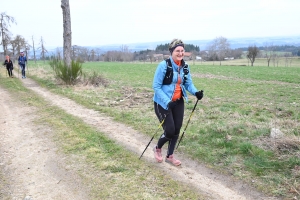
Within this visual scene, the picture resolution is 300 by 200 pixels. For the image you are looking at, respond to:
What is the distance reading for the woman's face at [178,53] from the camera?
4242 millimetres

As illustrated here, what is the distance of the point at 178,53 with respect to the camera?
4254 millimetres

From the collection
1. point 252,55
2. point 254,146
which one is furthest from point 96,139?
point 252,55

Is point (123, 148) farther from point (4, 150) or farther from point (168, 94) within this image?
point (4, 150)

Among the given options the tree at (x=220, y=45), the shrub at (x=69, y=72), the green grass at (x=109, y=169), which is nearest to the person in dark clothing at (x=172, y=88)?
the green grass at (x=109, y=169)

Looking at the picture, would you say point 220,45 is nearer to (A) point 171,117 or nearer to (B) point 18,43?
(B) point 18,43

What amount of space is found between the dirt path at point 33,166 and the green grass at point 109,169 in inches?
7.1

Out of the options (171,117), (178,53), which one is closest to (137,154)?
(171,117)

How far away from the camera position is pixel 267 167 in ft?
14.7

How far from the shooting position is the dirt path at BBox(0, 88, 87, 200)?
12.7 ft

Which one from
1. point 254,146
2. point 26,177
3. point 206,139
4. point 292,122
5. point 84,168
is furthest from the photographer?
point 292,122

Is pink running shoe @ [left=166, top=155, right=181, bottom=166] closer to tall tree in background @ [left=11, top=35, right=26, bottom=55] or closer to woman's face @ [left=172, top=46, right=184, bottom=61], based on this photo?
woman's face @ [left=172, top=46, right=184, bottom=61]

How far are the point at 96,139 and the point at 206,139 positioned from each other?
248cm

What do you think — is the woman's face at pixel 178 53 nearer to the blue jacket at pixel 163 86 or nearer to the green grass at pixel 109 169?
the blue jacket at pixel 163 86

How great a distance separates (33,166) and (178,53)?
126 inches
